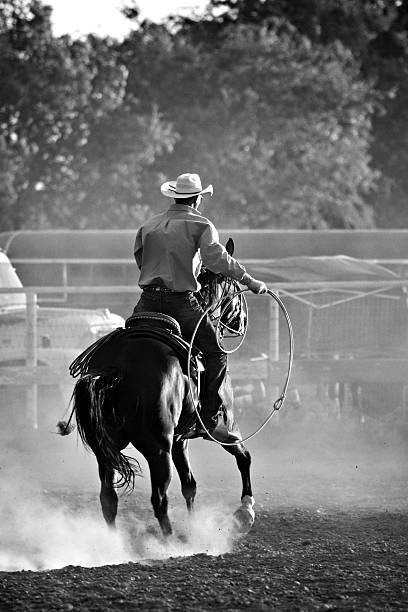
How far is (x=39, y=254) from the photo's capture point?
985 inches

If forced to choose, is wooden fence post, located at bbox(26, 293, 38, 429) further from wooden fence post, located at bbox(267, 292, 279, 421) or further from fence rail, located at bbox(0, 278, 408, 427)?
wooden fence post, located at bbox(267, 292, 279, 421)

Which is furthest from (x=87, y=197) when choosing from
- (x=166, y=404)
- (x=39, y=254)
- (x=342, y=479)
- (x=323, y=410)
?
(x=166, y=404)

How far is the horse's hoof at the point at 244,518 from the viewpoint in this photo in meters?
7.88

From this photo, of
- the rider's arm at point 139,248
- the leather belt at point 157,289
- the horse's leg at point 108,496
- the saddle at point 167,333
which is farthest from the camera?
the rider's arm at point 139,248

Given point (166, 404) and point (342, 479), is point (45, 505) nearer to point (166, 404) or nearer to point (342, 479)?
point (166, 404)

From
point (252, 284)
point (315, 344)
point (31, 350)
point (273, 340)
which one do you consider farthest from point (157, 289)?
point (315, 344)

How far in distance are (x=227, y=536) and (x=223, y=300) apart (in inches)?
61.3

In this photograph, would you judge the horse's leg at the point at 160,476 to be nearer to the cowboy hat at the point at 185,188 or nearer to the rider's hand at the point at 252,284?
the rider's hand at the point at 252,284

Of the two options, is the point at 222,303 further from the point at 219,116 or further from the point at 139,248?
the point at 219,116

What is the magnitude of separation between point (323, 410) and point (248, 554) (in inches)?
280

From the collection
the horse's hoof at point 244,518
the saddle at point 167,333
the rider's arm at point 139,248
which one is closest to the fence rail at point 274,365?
the horse's hoof at point 244,518

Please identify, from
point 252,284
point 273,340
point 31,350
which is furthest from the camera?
point 273,340

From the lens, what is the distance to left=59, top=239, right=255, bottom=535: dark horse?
6898 mm

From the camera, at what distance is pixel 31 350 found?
42.4ft
